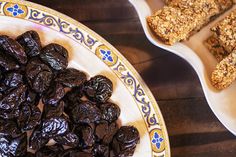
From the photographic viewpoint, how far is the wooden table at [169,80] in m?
1.71

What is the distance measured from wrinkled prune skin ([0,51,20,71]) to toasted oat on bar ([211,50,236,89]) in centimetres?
67

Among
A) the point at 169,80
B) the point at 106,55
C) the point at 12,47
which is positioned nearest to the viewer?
the point at 12,47

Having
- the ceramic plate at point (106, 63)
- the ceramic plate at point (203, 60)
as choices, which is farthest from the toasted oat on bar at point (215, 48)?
the ceramic plate at point (106, 63)

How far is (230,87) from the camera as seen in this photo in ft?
5.77

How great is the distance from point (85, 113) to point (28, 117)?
182mm

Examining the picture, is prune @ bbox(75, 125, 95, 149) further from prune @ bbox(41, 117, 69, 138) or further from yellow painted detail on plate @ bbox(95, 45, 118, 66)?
yellow painted detail on plate @ bbox(95, 45, 118, 66)

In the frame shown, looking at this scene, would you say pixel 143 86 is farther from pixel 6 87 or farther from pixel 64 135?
Answer: pixel 6 87

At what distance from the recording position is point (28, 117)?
1529 millimetres

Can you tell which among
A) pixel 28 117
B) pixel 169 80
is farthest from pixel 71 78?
pixel 169 80

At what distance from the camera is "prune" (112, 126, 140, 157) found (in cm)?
159

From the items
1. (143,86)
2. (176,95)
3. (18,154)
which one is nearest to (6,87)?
(18,154)

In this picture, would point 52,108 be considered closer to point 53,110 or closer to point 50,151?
point 53,110

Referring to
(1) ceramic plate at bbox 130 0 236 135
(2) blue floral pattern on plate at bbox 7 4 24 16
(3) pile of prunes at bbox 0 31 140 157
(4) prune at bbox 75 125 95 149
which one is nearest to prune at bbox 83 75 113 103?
(3) pile of prunes at bbox 0 31 140 157

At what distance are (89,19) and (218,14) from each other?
483mm
